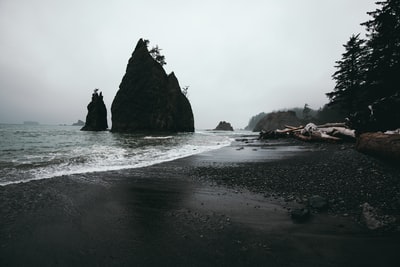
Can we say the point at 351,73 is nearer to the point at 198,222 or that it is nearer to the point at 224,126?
the point at 198,222

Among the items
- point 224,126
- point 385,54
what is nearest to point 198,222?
point 385,54

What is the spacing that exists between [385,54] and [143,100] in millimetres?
59576

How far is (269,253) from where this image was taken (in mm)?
2527

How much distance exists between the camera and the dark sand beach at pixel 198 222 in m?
2.47

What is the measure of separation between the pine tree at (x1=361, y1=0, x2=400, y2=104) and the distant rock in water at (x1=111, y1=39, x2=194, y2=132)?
53.7 m

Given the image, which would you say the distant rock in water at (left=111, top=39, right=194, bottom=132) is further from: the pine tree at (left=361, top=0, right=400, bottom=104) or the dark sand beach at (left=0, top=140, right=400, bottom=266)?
the dark sand beach at (left=0, top=140, right=400, bottom=266)

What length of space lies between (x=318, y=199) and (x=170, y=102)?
6696cm

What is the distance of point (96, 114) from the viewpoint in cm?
7075

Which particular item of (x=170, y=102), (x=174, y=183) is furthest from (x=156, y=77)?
(x=174, y=183)

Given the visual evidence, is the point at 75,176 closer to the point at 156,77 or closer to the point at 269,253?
the point at 269,253

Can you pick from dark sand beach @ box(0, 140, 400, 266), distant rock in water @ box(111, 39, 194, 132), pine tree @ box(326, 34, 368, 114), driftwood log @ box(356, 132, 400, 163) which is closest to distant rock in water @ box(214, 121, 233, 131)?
distant rock in water @ box(111, 39, 194, 132)

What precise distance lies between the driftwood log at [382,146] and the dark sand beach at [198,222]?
605 mm

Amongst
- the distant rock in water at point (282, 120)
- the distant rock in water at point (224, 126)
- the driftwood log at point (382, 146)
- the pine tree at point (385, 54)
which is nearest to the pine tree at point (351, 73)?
the pine tree at point (385, 54)

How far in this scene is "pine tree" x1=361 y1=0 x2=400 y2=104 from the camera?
571 inches
